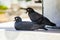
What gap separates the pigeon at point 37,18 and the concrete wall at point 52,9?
6 centimetres

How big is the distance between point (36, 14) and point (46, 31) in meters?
0.20

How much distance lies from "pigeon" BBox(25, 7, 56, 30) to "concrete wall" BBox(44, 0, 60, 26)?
57mm

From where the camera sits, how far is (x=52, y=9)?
132cm

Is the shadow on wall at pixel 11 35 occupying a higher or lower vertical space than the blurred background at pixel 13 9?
lower

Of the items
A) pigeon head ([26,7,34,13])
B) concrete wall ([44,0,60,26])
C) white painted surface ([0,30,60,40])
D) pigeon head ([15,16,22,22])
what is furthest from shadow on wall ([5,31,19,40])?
concrete wall ([44,0,60,26])

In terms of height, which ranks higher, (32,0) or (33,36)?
(32,0)

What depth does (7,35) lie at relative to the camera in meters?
1.24

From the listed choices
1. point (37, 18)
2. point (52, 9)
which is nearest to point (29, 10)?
point (37, 18)

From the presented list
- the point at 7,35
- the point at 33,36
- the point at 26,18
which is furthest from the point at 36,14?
the point at 7,35

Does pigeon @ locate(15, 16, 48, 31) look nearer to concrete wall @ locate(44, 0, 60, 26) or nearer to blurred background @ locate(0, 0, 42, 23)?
blurred background @ locate(0, 0, 42, 23)

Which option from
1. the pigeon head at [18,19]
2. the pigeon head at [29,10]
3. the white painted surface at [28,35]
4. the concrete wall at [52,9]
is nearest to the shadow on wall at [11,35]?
the white painted surface at [28,35]

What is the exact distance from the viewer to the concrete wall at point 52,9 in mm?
1310

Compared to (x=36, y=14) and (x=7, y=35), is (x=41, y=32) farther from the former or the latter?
(x=7, y=35)

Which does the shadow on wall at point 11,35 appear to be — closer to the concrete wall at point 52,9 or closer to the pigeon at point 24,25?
the pigeon at point 24,25
